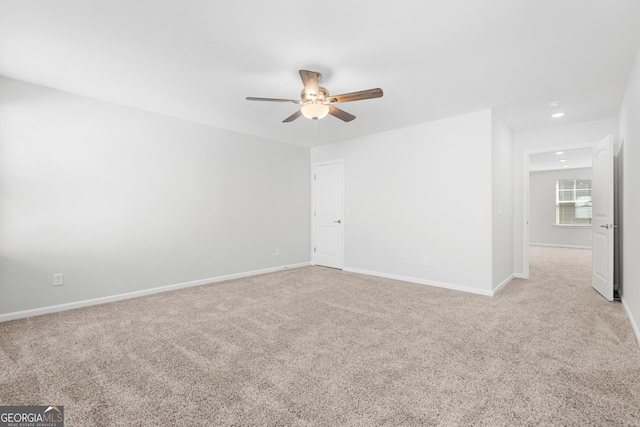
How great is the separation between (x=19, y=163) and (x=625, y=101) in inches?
258

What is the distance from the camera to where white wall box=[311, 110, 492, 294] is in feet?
12.8

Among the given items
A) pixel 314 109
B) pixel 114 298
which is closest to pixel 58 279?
pixel 114 298

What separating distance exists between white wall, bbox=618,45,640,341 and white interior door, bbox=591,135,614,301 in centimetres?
31

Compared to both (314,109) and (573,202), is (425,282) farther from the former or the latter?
(573,202)

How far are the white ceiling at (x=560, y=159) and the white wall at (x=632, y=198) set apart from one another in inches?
131

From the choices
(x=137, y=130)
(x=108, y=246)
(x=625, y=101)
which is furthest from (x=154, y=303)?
(x=625, y=101)

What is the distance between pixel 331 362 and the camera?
6.95ft

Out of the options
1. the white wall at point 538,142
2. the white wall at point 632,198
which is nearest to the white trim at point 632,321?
the white wall at point 632,198

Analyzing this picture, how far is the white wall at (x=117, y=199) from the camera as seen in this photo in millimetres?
3039

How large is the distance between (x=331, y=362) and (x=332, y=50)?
2.46m

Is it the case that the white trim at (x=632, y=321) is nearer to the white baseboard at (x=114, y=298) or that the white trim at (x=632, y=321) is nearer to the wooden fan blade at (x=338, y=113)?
the wooden fan blade at (x=338, y=113)

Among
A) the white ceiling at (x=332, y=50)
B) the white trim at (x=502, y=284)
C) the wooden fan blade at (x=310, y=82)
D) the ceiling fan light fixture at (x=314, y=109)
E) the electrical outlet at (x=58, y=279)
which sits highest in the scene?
the white ceiling at (x=332, y=50)

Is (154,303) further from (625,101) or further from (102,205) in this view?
(625,101)

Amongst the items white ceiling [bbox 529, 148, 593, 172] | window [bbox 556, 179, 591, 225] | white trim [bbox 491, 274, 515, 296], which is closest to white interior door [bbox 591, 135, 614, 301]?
white trim [bbox 491, 274, 515, 296]
